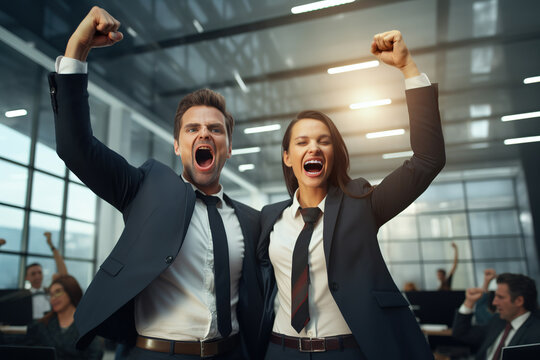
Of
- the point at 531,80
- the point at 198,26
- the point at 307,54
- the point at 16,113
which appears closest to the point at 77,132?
the point at 16,113

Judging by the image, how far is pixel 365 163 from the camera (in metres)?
11.6

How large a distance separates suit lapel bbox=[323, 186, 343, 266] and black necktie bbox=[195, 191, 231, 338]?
39 centimetres

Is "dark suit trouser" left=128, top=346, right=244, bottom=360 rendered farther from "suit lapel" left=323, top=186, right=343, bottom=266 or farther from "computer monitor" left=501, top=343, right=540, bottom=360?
"computer monitor" left=501, top=343, right=540, bottom=360

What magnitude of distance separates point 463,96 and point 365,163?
4087 millimetres

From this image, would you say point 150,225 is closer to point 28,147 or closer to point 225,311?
point 225,311

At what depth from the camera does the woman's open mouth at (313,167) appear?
1.70 m

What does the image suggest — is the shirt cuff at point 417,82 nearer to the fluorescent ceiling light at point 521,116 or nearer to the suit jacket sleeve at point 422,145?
the suit jacket sleeve at point 422,145

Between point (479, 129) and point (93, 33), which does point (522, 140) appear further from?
point (93, 33)

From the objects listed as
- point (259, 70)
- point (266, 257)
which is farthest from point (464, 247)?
point (266, 257)

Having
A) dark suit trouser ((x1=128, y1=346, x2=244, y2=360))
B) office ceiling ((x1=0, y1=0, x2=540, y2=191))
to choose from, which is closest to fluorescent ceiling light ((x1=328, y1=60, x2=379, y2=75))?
office ceiling ((x1=0, y1=0, x2=540, y2=191))

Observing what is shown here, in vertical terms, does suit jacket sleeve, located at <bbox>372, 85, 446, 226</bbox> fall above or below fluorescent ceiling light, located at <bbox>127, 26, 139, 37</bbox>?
below

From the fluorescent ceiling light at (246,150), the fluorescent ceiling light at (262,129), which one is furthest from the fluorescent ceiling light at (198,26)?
the fluorescent ceiling light at (246,150)

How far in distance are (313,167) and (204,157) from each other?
47 centimetres

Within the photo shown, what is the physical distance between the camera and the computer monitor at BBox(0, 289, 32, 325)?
14.0 feet
